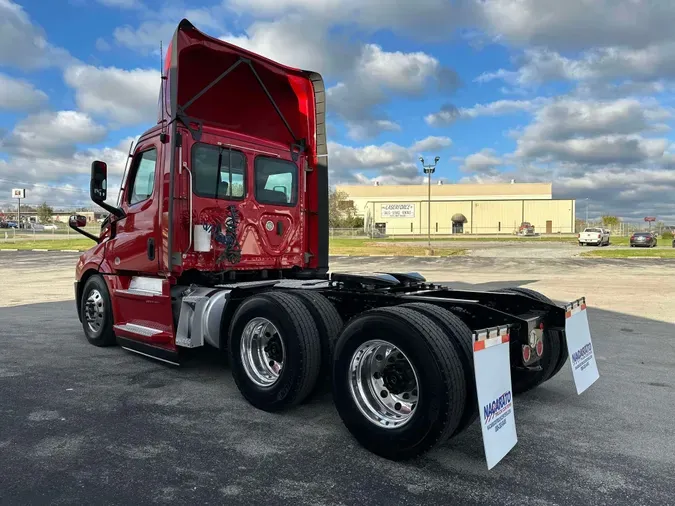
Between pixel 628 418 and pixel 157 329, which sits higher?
pixel 157 329

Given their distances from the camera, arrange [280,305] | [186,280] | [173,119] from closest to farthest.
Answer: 1. [280,305]
2. [173,119]
3. [186,280]

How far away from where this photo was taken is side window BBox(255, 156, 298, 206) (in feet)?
20.6

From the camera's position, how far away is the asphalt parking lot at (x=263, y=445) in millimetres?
3037

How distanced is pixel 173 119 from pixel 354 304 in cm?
281

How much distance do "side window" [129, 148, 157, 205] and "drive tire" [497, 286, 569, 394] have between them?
4155 millimetres

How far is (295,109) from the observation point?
6.93m

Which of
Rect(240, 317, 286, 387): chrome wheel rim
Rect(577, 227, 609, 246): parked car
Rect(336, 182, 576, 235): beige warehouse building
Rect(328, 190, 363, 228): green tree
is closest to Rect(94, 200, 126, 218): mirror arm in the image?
Rect(240, 317, 286, 387): chrome wheel rim

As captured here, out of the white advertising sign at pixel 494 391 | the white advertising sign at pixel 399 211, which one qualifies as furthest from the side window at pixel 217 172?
the white advertising sign at pixel 399 211

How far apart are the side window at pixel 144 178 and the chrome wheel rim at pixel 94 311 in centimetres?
143

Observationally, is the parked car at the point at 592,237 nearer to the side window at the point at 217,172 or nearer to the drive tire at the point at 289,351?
the side window at the point at 217,172

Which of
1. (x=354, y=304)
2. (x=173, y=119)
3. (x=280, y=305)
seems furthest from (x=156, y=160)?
(x=354, y=304)

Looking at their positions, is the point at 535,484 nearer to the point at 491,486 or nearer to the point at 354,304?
the point at 491,486

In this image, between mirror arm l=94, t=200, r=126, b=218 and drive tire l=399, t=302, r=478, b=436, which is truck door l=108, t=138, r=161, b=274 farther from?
drive tire l=399, t=302, r=478, b=436

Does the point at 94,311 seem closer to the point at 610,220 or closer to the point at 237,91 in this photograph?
the point at 237,91
